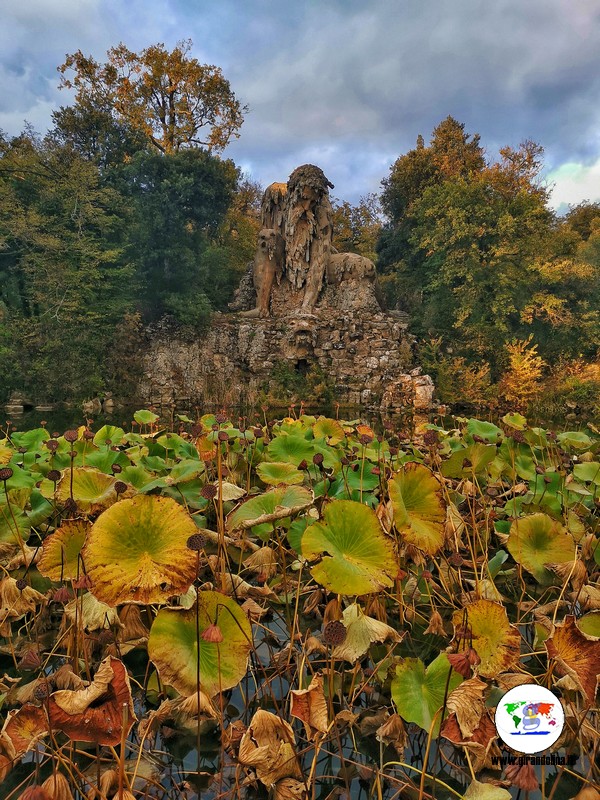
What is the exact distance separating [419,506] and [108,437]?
1.63 metres

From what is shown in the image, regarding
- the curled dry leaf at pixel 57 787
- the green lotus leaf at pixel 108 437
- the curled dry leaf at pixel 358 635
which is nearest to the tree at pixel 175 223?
the green lotus leaf at pixel 108 437

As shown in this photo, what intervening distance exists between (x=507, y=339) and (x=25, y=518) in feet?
40.3

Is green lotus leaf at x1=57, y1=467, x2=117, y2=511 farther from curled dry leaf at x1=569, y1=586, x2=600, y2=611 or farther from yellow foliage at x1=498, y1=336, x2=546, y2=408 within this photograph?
yellow foliage at x1=498, y1=336, x2=546, y2=408

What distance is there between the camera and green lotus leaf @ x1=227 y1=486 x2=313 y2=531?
1.28 meters

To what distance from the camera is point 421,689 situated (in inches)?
35.9

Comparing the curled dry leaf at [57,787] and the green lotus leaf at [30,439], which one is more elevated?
the green lotus leaf at [30,439]

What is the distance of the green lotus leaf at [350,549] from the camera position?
3.03ft

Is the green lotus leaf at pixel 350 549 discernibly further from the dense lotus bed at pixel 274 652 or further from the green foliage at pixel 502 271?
the green foliage at pixel 502 271

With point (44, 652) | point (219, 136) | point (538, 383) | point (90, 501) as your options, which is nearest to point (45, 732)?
point (44, 652)

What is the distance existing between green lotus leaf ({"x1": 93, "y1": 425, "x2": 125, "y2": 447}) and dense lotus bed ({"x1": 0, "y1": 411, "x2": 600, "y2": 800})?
59 centimetres

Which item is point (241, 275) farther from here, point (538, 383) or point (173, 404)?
point (538, 383)

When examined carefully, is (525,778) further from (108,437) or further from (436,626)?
(108,437)

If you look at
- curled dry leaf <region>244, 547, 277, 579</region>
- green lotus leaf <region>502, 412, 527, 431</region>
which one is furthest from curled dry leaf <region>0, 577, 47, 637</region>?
green lotus leaf <region>502, 412, 527, 431</region>

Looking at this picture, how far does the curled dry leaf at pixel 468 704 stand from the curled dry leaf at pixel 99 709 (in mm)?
499
